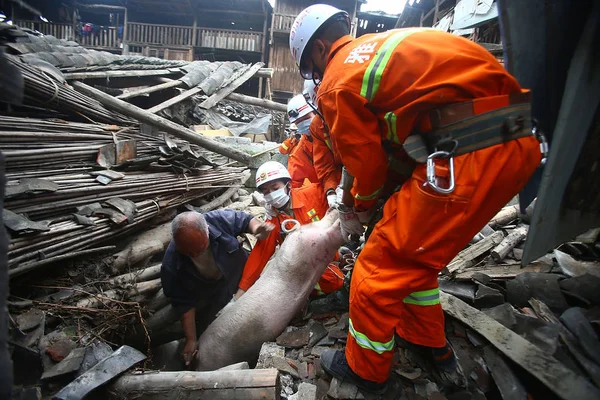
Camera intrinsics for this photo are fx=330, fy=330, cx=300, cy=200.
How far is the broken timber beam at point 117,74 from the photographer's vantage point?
585 centimetres

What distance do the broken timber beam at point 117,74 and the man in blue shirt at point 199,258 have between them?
451 cm

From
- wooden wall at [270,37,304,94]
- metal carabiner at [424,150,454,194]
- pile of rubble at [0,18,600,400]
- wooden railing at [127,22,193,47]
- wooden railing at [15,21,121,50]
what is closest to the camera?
metal carabiner at [424,150,454,194]

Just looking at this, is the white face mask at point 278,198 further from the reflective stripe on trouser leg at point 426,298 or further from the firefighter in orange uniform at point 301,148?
the reflective stripe on trouser leg at point 426,298

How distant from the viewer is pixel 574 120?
158 centimetres

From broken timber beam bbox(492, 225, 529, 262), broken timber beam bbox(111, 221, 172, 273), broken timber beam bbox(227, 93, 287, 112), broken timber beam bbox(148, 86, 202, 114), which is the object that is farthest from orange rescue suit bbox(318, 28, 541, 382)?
broken timber beam bbox(227, 93, 287, 112)

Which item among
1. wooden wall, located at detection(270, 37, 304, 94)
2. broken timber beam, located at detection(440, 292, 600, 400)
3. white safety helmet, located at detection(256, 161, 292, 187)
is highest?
wooden wall, located at detection(270, 37, 304, 94)

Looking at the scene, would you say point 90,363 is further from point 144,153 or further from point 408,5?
point 408,5

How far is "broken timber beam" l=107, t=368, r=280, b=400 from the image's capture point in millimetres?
1710

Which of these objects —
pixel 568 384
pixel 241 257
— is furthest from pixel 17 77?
pixel 241 257

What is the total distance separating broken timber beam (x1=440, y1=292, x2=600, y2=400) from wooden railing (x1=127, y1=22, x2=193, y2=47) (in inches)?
631

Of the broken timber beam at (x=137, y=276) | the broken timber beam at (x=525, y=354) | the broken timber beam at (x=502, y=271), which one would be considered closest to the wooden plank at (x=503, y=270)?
the broken timber beam at (x=502, y=271)

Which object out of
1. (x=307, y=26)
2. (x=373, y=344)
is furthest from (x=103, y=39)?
(x=373, y=344)

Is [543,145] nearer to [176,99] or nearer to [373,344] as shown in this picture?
[373,344]

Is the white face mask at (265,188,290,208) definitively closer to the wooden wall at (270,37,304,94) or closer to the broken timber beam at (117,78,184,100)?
the broken timber beam at (117,78,184,100)
